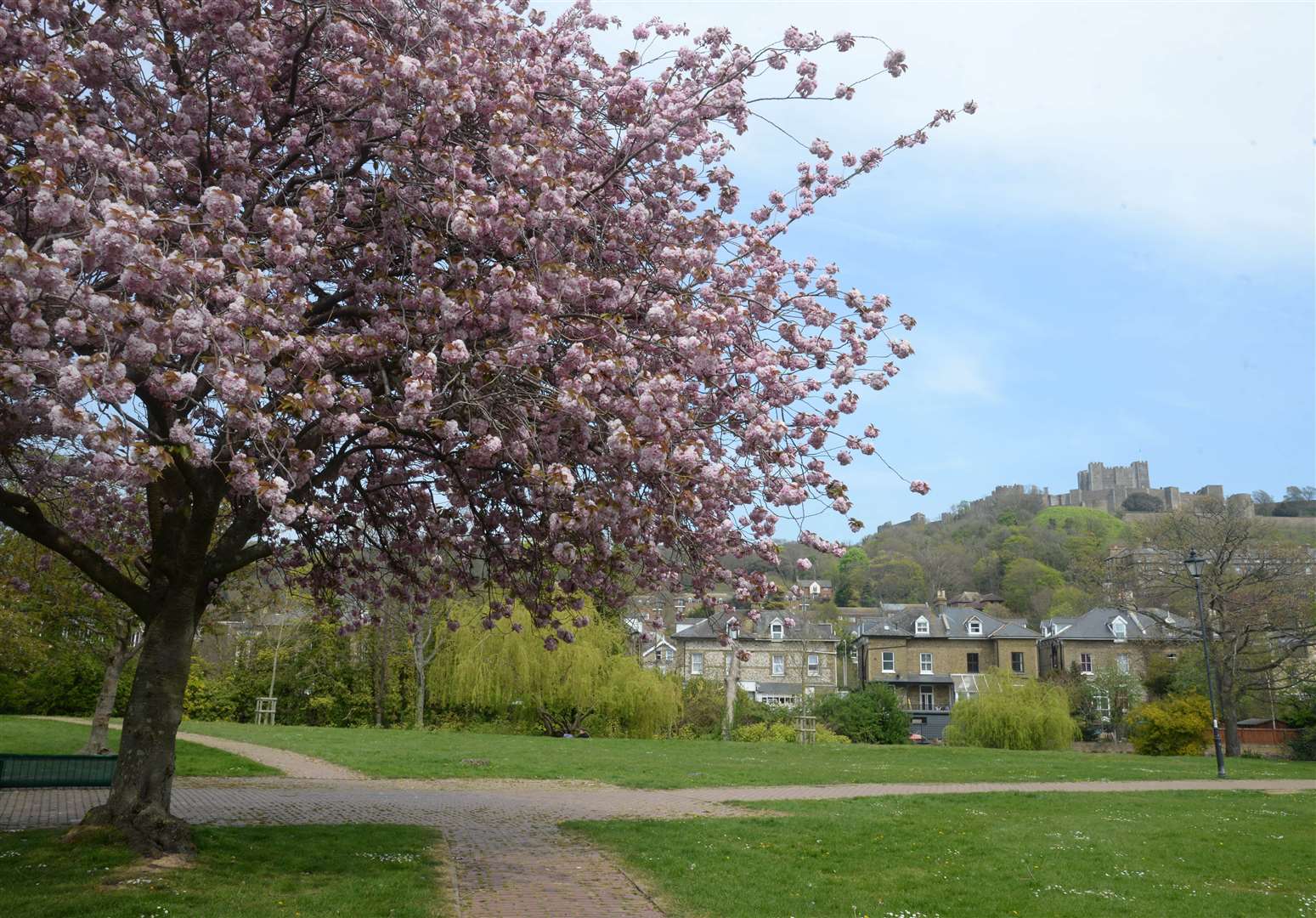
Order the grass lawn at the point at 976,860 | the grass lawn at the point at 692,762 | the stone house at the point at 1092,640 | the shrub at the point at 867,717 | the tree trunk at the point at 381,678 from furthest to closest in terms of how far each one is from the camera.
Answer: the stone house at the point at 1092,640 < the shrub at the point at 867,717 < the tree trunk at the point at 381,678 < the grass lawn at the point at 692,762 < the grass lawn at the point at 976,860

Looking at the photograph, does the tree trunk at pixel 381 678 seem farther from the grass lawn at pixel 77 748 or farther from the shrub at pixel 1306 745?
the shrub at pixel 1306 745

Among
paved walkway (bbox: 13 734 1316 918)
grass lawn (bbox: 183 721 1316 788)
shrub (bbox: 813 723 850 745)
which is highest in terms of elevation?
paved walkway (bbox: 13 734 1316 918)

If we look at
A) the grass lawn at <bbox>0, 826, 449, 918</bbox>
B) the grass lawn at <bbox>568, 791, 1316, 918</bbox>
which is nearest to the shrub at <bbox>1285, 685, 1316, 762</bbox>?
the grass lawn at <bbox>568, 791, 1316, 918</bbox>

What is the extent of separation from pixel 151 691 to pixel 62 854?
1522mm

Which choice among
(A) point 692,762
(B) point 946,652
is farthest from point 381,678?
(B) point 946,652

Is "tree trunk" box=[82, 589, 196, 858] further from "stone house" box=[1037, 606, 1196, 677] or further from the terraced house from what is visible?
the terraced house

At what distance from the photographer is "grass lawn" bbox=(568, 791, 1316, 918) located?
8.72m

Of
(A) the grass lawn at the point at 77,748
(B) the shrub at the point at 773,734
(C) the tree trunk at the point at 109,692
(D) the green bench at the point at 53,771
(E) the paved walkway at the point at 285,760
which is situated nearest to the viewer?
(D) the green bench at the point at 53,771

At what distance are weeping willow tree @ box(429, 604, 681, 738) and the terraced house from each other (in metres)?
32.3

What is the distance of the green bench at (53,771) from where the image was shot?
15008 millimetres

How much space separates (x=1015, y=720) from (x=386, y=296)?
1336 inches

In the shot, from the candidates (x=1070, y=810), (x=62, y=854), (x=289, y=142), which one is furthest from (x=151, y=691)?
(x=1070, y=810)

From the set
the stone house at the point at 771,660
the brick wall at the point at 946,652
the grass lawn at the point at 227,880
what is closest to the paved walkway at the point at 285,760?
the grass lawn at the point at 227,880

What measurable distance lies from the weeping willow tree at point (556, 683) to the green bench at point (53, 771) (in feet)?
64.0
